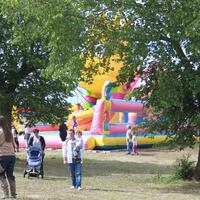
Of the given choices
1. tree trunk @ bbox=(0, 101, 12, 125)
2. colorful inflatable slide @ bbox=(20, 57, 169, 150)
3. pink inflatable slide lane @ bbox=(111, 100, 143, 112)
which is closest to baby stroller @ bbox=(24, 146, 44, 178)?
tree trunk @ bbox=(0, 101, 12, 125)

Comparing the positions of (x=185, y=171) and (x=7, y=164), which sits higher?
(x=7, y=164)

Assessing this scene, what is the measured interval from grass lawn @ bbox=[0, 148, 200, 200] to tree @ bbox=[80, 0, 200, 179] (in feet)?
7.73

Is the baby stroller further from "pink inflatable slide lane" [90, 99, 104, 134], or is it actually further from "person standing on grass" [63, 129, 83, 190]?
"pink inflatable slide lane" [90, 99, 104, 134]

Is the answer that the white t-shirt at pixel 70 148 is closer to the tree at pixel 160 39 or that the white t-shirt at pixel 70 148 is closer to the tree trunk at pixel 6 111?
the tree at pixel 160 39

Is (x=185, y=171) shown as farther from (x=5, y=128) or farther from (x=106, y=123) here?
(x=106, y=123)

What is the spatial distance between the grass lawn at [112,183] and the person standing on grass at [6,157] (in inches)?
29.1

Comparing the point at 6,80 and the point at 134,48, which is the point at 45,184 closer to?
the point at 134,48

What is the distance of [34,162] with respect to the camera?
18578 mm

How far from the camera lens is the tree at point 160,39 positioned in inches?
549

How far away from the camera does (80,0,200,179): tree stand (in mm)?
13938

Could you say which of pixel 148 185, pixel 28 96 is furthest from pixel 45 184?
pixel 28 96

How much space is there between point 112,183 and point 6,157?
6.02 m

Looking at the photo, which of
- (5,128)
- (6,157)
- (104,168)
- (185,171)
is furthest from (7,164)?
(104,168)

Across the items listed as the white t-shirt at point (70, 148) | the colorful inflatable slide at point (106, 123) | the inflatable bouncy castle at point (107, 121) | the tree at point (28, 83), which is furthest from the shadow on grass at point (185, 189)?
the inflatable bouncy castle at point (107, 121)
